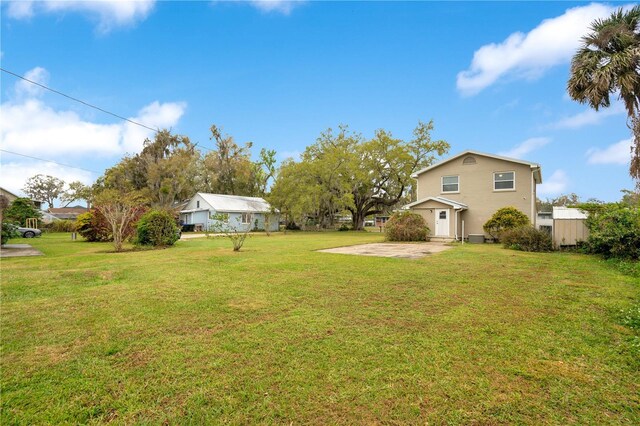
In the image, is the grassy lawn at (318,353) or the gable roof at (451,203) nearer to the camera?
the grassy lawn at (318,353)

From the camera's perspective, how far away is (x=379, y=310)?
445 cm

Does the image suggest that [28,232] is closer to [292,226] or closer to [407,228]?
[292,226]

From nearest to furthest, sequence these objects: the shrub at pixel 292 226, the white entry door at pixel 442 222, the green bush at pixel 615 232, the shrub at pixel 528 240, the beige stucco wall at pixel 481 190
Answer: the green bush at pixel 615 232
the shrub at pixel 528 240
the beige stucco wall at pixel 481 190
the white entry door at pixel 442 222
the shrub at pixel 292 226

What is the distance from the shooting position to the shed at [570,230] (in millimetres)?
11805

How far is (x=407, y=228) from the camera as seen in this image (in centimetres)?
1758

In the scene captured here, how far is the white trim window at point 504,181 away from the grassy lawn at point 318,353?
1273 cm

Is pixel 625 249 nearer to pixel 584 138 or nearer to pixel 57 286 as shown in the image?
pixel 584 138

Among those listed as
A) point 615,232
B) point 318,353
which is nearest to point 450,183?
point 615,232

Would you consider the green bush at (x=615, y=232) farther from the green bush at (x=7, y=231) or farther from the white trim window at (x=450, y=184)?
the green bush at (x=7, y=231)

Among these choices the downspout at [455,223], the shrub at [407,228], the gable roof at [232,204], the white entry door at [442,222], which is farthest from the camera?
the gable roof at [232,204]

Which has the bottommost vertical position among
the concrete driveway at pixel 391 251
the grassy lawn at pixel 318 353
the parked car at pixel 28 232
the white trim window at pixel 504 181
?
the grassy lawn at pixel 318 353

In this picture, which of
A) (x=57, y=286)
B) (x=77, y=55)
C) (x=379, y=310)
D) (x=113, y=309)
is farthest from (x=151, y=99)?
(x=379, y=310)

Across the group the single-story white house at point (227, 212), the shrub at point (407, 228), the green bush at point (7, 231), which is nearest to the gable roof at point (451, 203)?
the shrub at point (407, 228)

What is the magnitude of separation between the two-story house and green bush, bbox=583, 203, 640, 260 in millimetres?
6487
